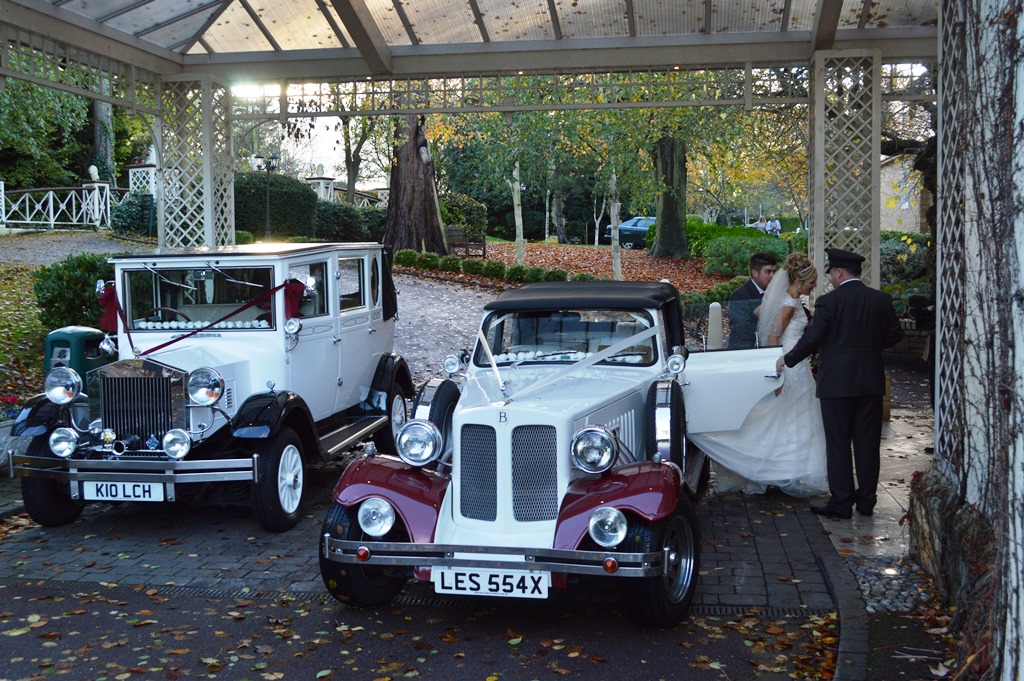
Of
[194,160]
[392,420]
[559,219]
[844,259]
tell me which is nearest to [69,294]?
[194,160]

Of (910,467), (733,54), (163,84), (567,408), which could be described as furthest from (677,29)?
(567,408)

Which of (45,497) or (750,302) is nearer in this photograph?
(45,497)

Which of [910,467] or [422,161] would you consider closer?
[910,467]

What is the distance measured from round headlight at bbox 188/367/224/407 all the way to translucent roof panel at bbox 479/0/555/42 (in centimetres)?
631

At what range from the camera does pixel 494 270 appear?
2316 centimetres

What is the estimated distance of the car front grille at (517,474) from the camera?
526cm

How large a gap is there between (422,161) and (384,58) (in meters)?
14.9

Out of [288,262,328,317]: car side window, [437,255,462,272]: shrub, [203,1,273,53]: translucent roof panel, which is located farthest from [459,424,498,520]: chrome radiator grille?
[437,255,462,272]: shrub

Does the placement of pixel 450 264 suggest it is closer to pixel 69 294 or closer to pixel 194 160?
pixel 194 160

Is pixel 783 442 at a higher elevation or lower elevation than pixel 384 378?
lower

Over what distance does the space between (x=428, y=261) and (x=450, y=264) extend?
709mm

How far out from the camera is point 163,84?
42.3 feet

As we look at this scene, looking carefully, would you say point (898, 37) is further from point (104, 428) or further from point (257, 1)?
point (104, 428)

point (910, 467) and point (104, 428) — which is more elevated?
point (104, 428)
